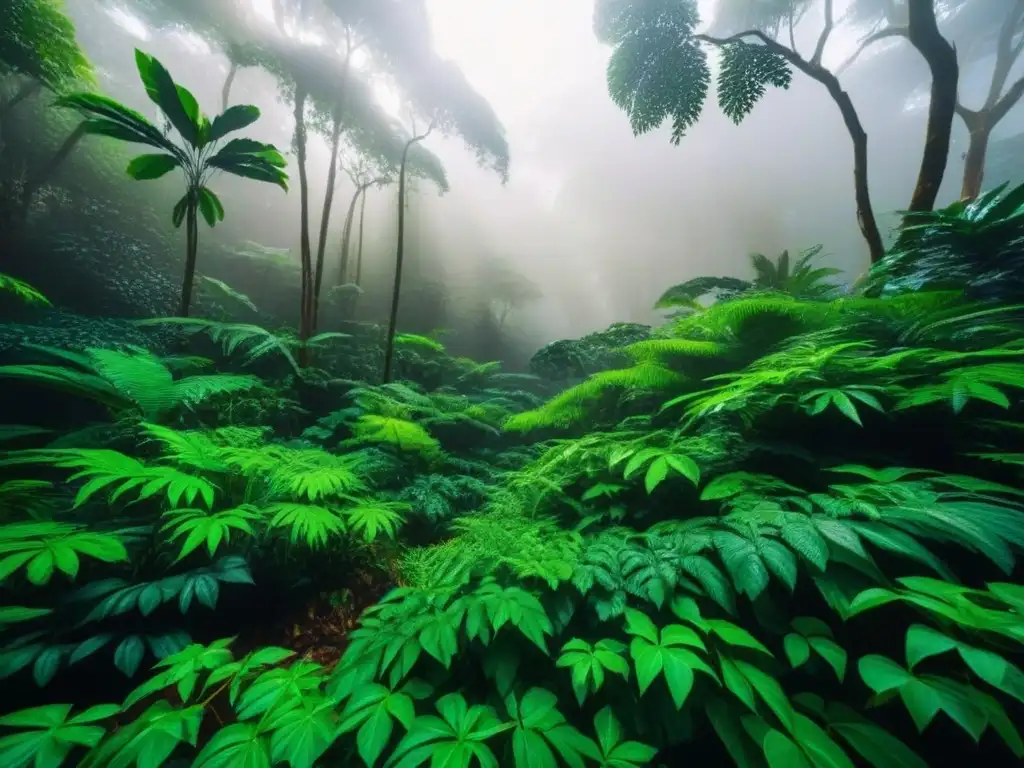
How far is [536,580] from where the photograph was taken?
3.79 ft

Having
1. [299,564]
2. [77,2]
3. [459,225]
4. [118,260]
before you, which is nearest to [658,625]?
[299,564]

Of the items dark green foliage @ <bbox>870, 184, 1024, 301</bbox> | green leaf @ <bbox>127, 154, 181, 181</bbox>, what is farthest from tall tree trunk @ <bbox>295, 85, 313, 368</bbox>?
dark green foliage @ <bbox>870, 184, 1024, 301</bbox>

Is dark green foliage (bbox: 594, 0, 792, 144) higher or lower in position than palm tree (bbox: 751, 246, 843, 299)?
higher

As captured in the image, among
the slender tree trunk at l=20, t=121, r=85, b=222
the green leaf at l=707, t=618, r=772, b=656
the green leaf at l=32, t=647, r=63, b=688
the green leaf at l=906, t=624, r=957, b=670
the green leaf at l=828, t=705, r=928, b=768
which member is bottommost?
the green leaf at l=32, t=647, r=63, b=688

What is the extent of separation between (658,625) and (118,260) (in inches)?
407

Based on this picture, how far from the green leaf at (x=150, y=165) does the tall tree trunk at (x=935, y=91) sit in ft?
22.5

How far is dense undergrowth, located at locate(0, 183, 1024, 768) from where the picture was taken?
2.46ft

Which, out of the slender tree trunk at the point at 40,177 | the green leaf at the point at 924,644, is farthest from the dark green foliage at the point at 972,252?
the slender tree trunk at the point at 40,177

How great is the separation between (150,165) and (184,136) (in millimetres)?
493

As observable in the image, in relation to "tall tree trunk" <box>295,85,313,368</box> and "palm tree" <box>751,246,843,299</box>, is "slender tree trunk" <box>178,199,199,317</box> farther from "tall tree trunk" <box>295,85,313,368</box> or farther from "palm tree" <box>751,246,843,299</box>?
"palm tree" <box>751,246,843,299</box>

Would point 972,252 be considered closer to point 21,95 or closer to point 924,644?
point 924,644

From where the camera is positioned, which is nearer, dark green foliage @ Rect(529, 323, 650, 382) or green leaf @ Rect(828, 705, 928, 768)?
green leaf @ Rect(828, 705, 928, 768)

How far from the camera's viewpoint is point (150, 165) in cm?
364

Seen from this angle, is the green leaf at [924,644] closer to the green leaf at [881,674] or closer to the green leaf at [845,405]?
the green leaf at [881,674]
